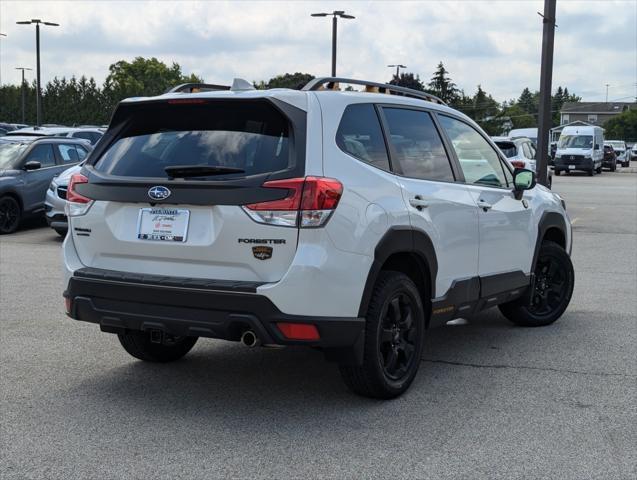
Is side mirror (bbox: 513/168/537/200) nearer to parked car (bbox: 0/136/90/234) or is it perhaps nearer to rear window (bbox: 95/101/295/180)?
rear window (bbox: 95/101/295/180)

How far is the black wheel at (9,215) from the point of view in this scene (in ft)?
49.0

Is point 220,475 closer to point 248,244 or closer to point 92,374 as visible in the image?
point 248,244

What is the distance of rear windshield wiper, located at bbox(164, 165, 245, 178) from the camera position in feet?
15.3

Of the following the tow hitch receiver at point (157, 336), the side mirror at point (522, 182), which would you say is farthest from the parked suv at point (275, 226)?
the side mirror at point (522, 182)

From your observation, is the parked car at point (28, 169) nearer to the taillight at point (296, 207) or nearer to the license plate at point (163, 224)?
the license plate at point (163, 224)

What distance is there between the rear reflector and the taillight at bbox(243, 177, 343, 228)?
512 millimetres

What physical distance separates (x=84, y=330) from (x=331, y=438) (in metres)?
3.16

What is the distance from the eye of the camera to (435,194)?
5.56m

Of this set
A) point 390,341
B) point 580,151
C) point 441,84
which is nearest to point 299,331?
point 390,341

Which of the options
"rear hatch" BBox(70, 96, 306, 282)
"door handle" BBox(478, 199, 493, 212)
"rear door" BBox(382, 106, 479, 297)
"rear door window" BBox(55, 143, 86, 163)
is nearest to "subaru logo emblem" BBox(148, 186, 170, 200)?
"rear hatch" BBox(70, 96, 306, 282)

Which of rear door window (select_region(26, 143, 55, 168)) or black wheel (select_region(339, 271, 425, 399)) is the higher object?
rear door window (select_region(26, 143, 55, 168))

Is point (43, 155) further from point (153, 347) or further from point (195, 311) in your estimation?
point (195, 311)

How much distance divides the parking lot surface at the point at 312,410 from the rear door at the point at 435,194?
76 centimetres

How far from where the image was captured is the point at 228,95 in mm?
4820
